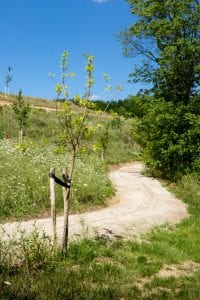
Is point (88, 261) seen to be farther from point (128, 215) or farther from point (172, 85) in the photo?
point (172, 85)

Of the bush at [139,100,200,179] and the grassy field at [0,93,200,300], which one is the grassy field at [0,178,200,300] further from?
the bush at [139,100,200,179]

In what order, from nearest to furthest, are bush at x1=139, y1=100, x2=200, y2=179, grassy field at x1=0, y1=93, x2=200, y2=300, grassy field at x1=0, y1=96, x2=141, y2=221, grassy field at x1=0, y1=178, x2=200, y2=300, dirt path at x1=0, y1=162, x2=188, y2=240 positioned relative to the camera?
grassy field at x1=0, y1=178, x2=200, y2=300
grassy field at x1=0, y1=93, x2=200, y2=300
dirt path at x1=0, y1=162, x2=188, y2=240
grassy field at x1=0, y1=96, x2=141, y2=221
bush at x1=139, y1=100, x2=200, y2=179

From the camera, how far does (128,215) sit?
16.8m

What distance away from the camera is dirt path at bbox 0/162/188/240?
13586 millimetres

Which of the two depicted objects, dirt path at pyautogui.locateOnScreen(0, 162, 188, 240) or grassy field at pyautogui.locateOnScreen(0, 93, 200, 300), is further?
dirt path at pyautogui.locateOnScreen(0, 162, 188, 240)

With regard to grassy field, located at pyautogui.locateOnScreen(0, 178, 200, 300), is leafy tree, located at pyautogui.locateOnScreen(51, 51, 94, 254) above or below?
above

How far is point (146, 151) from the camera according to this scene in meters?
30.0

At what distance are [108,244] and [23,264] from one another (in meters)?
3.16

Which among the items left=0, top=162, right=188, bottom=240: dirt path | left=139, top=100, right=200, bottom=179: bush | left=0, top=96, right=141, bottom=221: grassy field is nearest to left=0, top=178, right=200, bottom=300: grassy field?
left=0, top=162, right=188, bottom=240: dirt path

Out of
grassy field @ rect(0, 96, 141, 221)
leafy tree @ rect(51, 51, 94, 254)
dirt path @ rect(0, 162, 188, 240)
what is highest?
leafy tree @ rect(51, 51, 94, 254)

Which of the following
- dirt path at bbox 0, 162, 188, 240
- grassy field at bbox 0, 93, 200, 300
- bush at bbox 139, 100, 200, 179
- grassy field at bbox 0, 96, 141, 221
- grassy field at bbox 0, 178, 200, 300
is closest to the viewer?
grassy field at bbox 0, 178, 200, 300

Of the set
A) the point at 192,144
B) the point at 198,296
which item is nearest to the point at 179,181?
the point at 192,144

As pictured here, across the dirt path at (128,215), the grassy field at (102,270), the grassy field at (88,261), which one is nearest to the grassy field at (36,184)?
the grassy field at (88,261)

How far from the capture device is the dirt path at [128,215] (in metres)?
13.6
